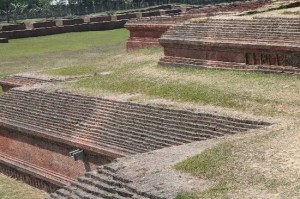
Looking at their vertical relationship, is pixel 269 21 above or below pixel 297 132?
above

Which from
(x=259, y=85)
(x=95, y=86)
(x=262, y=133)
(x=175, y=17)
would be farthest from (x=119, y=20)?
(x=262, y=133)

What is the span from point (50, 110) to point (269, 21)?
3.99 metres

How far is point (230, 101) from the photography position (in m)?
8.60

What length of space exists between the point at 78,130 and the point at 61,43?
A: 16.2 metres

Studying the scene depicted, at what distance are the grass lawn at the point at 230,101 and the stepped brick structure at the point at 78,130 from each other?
0.46 m

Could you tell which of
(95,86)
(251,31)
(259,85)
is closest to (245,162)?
(259,85)

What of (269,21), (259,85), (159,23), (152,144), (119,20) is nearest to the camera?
(152,144)

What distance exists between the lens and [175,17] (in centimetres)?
1609

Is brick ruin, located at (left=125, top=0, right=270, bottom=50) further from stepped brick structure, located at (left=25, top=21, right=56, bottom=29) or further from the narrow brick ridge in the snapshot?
stepped brick structure, located at (left=25, top=21, right=56, bottom=29)

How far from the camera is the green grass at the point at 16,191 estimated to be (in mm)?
9641

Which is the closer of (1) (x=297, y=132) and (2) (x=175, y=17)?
(1) (x=297, y=132)

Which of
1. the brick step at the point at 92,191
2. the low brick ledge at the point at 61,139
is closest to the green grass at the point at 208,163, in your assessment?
the brick step at the point at 92,191

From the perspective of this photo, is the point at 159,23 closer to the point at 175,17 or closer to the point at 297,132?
the point at 175,17

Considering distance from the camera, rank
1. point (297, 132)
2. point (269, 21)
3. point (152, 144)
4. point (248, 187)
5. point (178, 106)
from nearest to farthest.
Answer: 1. point (248, 187)
2. point (297, 132)
3. point (152, 144)
4. point (178, 106)
5. point (269, 21)
